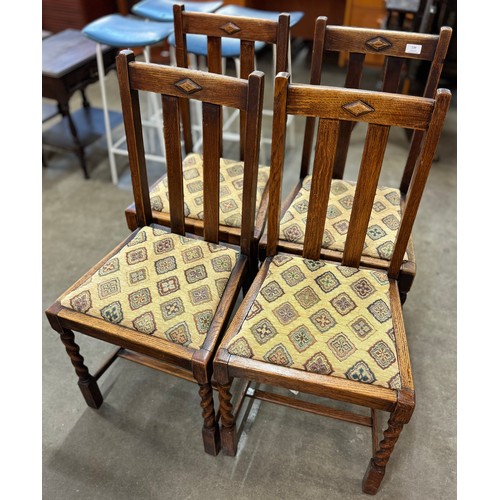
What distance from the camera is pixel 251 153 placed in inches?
47.9

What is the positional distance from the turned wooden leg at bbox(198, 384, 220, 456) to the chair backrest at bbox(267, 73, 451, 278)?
56cm

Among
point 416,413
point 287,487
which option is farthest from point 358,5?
point 287,487

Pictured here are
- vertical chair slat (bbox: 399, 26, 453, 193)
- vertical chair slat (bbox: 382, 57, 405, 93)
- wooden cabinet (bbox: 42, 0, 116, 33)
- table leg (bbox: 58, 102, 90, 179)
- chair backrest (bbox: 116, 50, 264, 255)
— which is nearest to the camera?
chair backrest (bbox: 116, 50, 264, 255)

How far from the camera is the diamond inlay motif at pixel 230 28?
1.56m

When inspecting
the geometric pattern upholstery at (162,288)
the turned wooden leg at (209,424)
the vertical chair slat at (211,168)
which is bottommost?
the turned wooden leg at (209,424)

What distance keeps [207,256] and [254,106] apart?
50 centimetres

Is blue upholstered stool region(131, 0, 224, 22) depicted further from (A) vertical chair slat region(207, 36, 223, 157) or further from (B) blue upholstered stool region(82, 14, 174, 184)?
(A) vertical chair slat region(207, 36, 223, 157)

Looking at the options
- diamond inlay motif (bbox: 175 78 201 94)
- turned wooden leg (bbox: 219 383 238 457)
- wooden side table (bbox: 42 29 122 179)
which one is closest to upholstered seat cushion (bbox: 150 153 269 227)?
diamond inlay motif (bbox: 175 78 201 94)

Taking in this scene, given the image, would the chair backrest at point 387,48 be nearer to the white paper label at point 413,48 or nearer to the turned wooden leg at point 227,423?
the white paper label at point 413,48

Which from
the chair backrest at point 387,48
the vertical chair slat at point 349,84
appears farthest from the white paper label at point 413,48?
the vertical chair slat at point 349,84

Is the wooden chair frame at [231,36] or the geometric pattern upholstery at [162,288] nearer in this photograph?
the geometric pattern upholstery at [162,288]

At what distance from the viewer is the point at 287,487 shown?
1.40 meters

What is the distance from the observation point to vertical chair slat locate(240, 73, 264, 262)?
1125 mm

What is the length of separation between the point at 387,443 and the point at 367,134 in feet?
2.76
